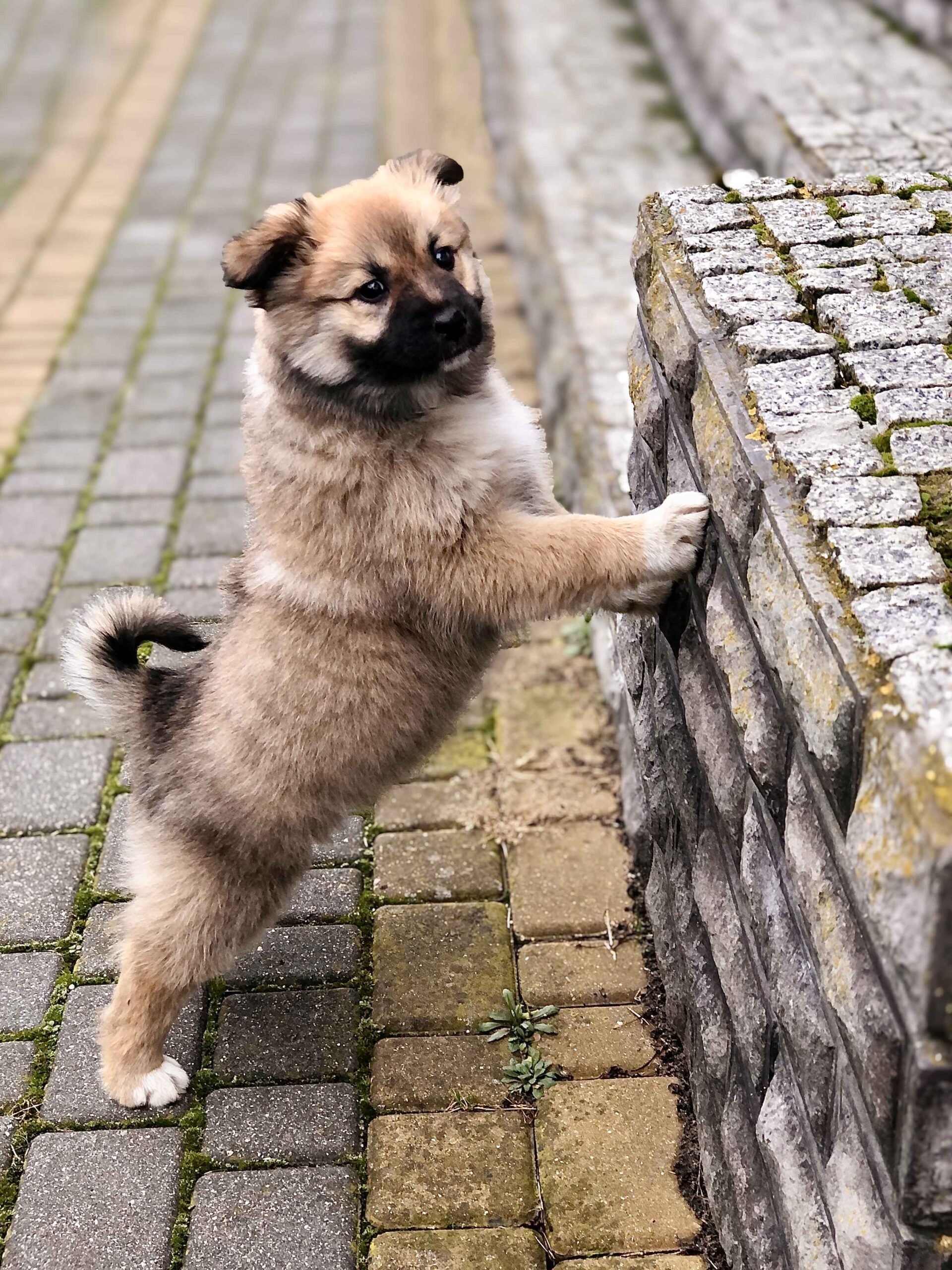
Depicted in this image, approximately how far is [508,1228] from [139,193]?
7386 millimetres

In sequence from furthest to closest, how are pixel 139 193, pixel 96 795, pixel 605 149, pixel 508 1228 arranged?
pixel 139 193 → pixel 605 149 → pixel 96 795 → pixel 508 1228

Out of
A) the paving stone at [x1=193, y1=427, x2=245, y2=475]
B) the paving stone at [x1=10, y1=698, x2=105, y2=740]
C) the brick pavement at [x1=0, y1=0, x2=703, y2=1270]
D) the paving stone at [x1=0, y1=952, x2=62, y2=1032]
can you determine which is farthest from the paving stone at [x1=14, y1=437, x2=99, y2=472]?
the paving stone at [x1=0, y1=952, x2=62, y2=1032]

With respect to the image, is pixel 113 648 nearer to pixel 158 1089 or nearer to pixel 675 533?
pixel 158 1089

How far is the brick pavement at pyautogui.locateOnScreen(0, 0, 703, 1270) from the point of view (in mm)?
2914

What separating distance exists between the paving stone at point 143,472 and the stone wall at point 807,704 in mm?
2831

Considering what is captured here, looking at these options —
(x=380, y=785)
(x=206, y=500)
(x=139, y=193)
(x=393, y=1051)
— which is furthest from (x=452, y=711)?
(x=139, y=193)

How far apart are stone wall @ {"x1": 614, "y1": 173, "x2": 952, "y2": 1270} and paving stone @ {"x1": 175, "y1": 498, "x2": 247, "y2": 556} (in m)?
2.24

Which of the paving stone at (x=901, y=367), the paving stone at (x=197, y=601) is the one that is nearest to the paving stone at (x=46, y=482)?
the paving stone at (x=197, y=601)

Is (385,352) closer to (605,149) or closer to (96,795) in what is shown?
(96,795)

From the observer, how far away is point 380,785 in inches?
126

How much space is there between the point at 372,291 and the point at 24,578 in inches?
104

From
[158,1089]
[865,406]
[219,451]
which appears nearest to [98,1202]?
[158,1089]

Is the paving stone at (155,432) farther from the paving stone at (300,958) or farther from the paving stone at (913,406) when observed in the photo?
the paving stone at (913,406)

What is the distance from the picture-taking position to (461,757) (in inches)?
172
